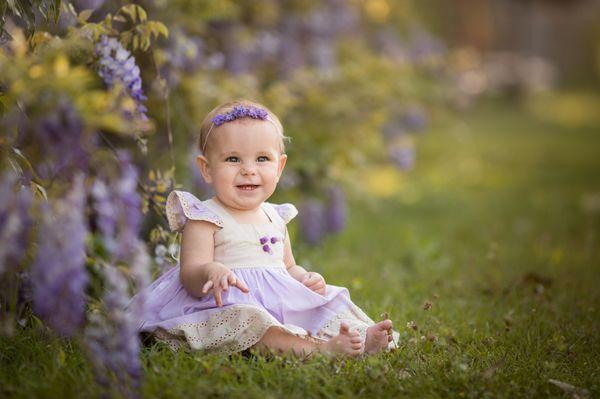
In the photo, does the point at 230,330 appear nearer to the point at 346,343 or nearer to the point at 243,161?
the point at 346,343

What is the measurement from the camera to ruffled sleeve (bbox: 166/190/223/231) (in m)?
2.84

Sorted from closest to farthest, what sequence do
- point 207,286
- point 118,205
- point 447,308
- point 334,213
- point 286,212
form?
point 118,205 < point 207,286 < point 286,212 < point 447,308 < point 334,213

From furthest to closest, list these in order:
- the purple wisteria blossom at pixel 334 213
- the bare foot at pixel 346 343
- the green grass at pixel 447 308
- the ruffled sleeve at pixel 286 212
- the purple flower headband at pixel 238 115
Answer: the purple wisteria blossom at pixel 334 213 → the ruffled sleeve at pixel 286 212 → the purple flower headband at pixel 238 115 → the bare foot at pixel 346 343 → the green grass at pixel 447 308

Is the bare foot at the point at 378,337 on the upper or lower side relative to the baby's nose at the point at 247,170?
lower

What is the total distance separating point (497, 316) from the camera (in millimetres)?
3537

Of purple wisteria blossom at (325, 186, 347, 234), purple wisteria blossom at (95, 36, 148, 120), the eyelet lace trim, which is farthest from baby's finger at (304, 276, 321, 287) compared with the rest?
purple wisteria blossom at (325, 186, 347, 234)

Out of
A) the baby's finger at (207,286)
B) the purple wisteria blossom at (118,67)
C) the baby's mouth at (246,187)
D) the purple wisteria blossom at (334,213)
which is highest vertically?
the purple wisteria blossom at (118,67)

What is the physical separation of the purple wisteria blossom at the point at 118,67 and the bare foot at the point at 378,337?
1.25m

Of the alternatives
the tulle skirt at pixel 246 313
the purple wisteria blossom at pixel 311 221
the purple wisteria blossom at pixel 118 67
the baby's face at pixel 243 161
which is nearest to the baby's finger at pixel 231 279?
the tulle skirt at pixel 246 313

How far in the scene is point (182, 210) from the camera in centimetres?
287

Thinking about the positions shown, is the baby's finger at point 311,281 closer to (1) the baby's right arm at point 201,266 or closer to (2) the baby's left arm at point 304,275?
(2) the baby's left arm at point 304,275

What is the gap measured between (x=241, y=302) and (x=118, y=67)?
104cm

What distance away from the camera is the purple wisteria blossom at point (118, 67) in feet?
9.44

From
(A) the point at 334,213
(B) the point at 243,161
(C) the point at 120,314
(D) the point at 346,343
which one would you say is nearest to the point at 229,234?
(B) the point at 243,161
